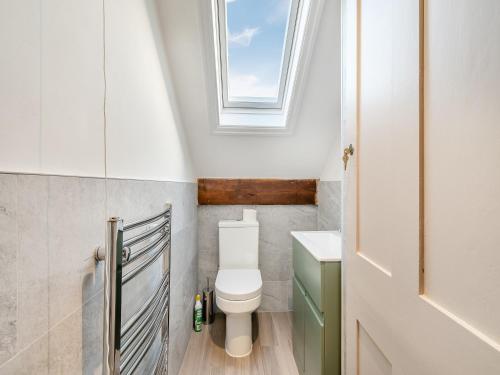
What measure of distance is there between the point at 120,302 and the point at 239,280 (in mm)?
1361

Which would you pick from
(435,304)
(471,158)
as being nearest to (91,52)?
(471,158)

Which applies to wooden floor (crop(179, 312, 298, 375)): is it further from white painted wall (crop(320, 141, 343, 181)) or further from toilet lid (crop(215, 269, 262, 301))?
white painted wall (crop(320, 141, 343, 181))

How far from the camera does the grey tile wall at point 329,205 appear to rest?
1987 millimetres

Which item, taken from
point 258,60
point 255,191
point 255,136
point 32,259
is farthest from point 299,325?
point 258,60

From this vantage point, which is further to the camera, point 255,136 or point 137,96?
point 255,136

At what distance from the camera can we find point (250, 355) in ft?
6.01

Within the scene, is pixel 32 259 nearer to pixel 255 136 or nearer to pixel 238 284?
pixel 238 284

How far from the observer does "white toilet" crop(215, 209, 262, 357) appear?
1.71m

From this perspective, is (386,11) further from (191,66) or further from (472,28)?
(191,66)

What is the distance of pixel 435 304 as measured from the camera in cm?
52

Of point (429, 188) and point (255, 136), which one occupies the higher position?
point (255, 136)

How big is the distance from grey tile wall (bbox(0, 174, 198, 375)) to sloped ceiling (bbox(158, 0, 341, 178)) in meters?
0.98

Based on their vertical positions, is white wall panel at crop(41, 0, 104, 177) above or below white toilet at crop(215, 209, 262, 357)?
above

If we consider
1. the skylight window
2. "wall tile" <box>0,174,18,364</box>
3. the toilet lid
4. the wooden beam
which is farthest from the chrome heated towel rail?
the wooden beam
